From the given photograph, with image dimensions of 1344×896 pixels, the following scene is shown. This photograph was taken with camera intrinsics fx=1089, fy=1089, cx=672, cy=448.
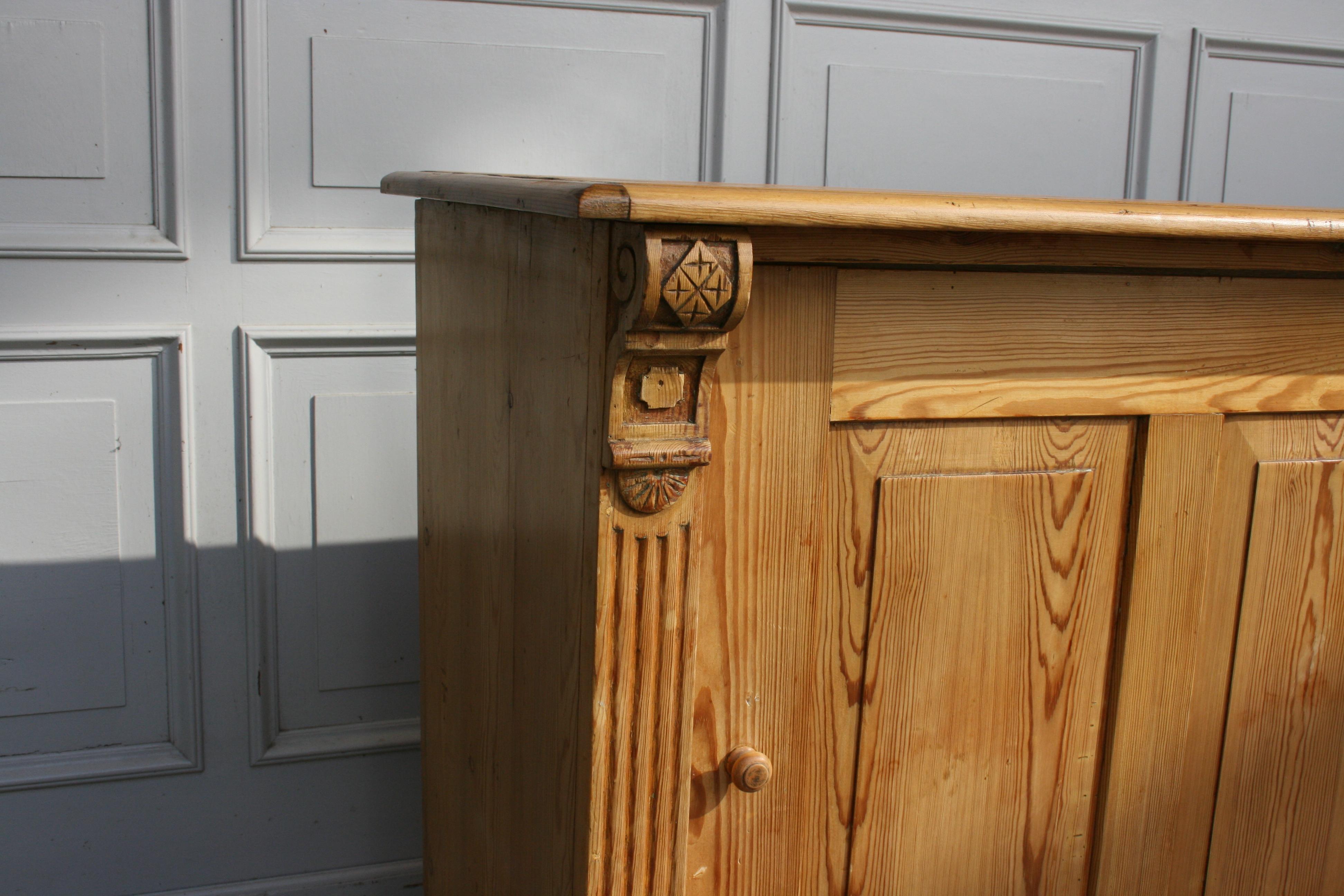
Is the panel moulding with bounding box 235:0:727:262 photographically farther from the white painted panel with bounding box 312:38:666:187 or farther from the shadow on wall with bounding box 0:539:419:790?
the shadow on wall with bounding box 0:539:419:790

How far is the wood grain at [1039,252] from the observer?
59 centimetres

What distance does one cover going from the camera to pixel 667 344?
539 mm

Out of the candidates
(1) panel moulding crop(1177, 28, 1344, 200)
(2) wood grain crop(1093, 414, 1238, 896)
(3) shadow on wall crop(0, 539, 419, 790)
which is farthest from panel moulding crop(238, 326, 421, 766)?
(1) panel moulding crop(1177, 28, 1344, 200)

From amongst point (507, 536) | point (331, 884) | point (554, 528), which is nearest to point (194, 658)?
point (331, 884)

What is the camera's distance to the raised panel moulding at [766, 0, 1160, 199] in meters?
1.28

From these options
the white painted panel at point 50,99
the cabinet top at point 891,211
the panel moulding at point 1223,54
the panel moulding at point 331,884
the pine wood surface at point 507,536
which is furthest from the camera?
the panel moulding at point 1223,54

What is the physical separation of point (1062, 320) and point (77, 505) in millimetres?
1022

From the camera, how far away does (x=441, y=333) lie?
3.05 feet

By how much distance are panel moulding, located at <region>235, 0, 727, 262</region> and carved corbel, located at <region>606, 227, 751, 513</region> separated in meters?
0.69

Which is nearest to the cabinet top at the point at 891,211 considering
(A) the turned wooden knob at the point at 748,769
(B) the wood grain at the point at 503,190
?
(B) the wood grain at the point at 503,190

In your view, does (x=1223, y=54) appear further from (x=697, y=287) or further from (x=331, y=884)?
(x=331, y=884)

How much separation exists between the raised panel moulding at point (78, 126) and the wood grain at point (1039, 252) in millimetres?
822

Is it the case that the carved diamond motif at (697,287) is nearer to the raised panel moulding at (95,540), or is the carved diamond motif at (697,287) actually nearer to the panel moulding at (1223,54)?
the raised panel moulding at (95,540)

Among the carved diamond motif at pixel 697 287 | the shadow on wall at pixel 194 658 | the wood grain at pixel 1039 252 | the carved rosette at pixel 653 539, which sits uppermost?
the wood grain at pixel 1039 252
